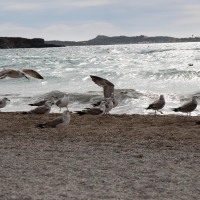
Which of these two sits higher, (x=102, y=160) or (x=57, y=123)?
(x=102, y=160)

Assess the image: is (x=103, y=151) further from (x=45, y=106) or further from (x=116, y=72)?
(x=116, y=72)

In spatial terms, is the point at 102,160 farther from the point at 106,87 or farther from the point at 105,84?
the point at 106,87

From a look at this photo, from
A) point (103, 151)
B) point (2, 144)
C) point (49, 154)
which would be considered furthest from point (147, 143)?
point (2, 144)

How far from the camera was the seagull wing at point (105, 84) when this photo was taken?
1410 cm

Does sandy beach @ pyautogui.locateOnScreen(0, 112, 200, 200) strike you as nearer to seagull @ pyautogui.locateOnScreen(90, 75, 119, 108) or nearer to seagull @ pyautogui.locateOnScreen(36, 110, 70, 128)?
seagull @ pyautogui.locateOnScreen(36, 110, 70, 128)

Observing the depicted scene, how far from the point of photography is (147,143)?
30.6ft

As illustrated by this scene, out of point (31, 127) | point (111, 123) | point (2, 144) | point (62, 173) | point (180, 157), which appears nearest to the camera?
point (62, 173)

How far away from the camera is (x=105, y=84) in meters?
14.5

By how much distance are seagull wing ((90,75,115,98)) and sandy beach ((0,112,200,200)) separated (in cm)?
188

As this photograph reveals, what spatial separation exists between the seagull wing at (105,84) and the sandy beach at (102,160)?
188 cm

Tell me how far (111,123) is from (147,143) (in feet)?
9.46

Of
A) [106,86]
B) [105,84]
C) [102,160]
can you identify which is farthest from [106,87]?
[102,160]

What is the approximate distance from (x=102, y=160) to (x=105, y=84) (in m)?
6.84

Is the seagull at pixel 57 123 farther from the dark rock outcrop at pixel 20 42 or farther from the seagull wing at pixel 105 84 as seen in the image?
the dark rock outcrop at pixel 20 42
